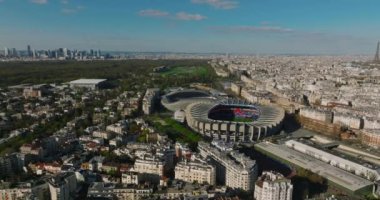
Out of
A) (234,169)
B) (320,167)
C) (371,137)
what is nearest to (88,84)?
(371,137)

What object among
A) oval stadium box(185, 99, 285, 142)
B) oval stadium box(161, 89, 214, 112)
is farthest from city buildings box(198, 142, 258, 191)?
oval stadium box(161, 89, 214, 112)

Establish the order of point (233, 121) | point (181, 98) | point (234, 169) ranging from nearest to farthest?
point (234, 169), point (233, 121), point (181, 98)

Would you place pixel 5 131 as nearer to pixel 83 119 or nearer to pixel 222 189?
pixel 83 119

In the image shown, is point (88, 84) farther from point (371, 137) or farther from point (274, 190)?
point (274, 190)

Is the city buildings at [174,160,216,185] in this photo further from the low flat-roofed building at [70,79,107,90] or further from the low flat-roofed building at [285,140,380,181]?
the low flat-roofed building at [70,79,107,90]

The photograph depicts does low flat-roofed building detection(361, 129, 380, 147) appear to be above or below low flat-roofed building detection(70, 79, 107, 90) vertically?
below
